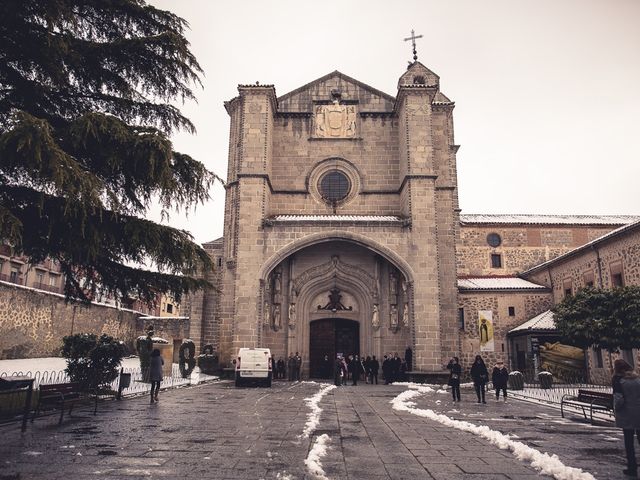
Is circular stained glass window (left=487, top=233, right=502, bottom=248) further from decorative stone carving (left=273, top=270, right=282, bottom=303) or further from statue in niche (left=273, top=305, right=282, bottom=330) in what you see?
statue in niche (left=273, top=305, right=282, bottom=330)

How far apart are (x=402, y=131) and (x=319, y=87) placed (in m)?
5.28

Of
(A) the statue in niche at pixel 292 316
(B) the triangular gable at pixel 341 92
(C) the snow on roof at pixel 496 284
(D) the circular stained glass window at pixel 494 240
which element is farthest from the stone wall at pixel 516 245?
(A) the statue in niche at pixel 292 316

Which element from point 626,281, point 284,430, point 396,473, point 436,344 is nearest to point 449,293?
point 436,344

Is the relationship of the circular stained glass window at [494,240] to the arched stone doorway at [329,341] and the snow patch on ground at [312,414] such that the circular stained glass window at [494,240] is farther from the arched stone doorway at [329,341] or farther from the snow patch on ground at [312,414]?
the snow patch on ground at [312,414]

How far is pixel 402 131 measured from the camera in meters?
23.0

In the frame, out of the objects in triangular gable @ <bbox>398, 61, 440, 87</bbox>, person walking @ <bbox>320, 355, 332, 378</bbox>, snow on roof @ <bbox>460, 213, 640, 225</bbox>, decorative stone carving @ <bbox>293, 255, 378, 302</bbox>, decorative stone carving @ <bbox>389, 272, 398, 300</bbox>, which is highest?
triangular gable @ <bbox>398, 61, 440, 87</bbox>

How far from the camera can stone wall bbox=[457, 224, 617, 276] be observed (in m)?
32.8

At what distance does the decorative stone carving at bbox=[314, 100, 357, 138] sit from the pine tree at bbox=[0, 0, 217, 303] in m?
16.6

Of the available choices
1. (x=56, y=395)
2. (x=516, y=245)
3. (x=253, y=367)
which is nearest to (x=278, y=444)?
(x=56, y=395)

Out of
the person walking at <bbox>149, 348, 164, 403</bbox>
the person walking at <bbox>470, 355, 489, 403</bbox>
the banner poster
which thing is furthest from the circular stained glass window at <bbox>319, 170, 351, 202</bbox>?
the person walking at <bbox>149, 348, 164, 403</bbox>

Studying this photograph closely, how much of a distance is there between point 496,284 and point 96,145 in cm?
2428

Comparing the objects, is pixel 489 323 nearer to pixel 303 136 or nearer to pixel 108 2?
pixel 303 136

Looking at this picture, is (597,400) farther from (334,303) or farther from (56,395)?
(334,303)

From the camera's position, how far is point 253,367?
17734mm
